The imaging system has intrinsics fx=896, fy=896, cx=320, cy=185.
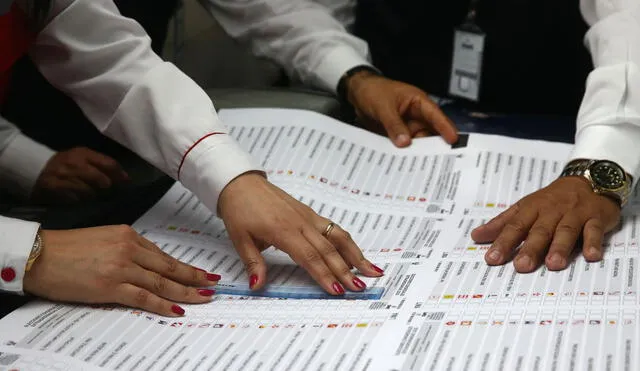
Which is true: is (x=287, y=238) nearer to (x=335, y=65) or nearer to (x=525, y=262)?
(x=525, y=262)

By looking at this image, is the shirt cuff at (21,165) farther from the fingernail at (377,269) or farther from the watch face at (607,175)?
the watch face at (607,175)

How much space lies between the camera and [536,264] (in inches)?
33.9

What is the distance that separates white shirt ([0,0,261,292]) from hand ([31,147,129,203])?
8 cm

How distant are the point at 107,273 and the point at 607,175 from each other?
0.53m

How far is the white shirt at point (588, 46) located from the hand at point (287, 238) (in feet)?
0.99

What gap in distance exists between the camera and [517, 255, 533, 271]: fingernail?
2.79 ft

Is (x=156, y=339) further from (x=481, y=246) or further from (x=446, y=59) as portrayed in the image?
(x=446, y=59)

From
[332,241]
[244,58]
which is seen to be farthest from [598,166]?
[244,58]

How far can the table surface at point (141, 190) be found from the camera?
1.01 m

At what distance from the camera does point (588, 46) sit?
1175mm


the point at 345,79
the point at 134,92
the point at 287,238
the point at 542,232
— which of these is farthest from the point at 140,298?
the point at 345,79

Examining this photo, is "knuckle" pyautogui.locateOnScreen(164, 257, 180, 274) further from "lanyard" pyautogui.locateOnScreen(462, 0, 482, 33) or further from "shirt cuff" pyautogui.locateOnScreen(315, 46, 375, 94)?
"lanyard" pyautogui.locateOnScreen(462, 0, 482, 33)

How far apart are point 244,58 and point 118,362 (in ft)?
3.77

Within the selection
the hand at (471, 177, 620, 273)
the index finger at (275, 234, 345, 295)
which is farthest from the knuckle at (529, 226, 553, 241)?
the index finger at (275, 234, 345, 295)
